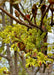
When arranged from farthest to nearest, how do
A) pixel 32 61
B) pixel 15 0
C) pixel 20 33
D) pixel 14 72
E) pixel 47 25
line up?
pixel 14 72 → pixel 20 33 → pixel 47 25 → pixel 32 61 → pixel 15 0

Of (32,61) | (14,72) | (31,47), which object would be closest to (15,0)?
(32,61)

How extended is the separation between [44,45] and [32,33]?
0.36 feet

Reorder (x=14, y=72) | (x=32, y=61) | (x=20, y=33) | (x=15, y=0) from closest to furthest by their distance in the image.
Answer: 1. (x=15, y=0)
2. (x=32, y=61)
3. (x=20, y=33)
4. (x=14, y=72)

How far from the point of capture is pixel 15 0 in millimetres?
262

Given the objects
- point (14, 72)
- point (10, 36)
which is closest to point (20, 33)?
point (10, 36)

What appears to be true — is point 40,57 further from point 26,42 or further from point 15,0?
point 15,0

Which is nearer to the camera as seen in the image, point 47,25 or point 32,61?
point 32,61

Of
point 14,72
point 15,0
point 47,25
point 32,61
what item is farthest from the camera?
point 14,72

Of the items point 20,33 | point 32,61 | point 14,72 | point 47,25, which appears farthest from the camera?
point 14,72

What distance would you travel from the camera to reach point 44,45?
2.58 ft

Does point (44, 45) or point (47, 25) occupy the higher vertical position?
point (47, 25)

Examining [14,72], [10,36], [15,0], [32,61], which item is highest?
[15,0]

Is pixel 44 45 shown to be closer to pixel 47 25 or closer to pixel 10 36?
pixel 47 25

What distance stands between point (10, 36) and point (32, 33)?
0.53 ft
